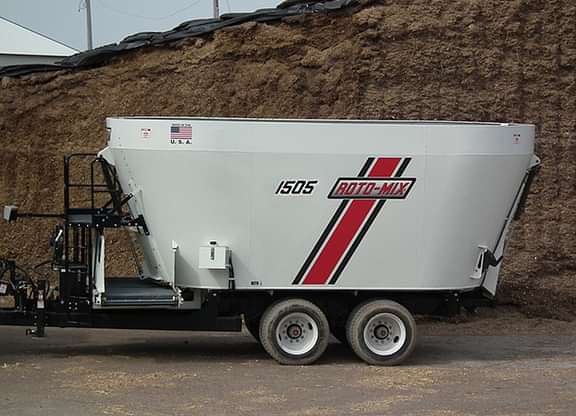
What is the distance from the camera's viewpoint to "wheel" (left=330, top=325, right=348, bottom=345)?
40.2 feet

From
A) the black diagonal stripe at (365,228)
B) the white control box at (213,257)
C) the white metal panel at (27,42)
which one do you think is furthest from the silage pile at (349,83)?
the white metal panel at (27,42)

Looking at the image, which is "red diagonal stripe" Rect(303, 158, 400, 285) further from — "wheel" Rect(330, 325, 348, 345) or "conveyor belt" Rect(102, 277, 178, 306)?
"conveyor belt" Rect(102, 277, 178, 306)

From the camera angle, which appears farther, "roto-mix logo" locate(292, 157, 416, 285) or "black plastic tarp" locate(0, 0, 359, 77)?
"black plastic tarp" locate(0, 0, 359, 77)

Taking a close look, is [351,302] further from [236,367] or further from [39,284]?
[39,284]

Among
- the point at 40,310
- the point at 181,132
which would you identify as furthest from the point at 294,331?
the point at 40,310

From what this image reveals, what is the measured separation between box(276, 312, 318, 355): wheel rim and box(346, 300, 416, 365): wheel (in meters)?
0.45

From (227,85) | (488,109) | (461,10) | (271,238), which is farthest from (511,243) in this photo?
(271,238)

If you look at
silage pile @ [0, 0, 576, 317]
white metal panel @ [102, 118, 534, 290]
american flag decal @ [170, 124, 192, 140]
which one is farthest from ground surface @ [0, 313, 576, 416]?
→ silage pile @ [0, 0, 576, 317]

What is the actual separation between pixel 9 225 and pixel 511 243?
8134 mm

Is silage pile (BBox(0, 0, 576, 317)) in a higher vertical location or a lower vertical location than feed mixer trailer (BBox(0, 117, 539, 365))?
higher

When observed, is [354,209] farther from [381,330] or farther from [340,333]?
[340,333]

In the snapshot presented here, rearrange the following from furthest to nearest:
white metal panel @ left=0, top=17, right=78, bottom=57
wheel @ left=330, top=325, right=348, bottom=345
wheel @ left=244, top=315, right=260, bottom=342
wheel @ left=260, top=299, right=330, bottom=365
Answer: white metal panel @ left=0, top=17, right=78, bottom=57 → wheel @ left=330, top=325, right=348, bottom=345 → wheel @ left=244, top=315, right=260, bottom=342 → wheel @ left=260, top=299, right=330, bottom=365

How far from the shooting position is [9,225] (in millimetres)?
16734

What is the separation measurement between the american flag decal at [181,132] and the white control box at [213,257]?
1.22 metres
